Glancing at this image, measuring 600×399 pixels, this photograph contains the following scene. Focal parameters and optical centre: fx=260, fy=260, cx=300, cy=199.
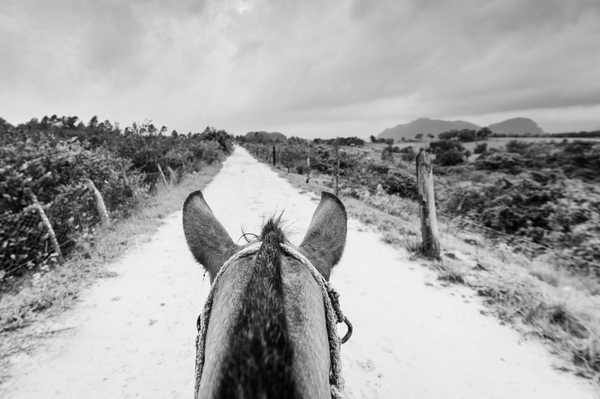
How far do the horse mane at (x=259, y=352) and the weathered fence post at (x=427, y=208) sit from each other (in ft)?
15.1

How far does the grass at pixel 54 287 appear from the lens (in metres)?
2.80

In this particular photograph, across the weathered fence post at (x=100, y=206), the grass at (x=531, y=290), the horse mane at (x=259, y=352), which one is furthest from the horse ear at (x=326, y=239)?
the weathered fence post at (x=100, y=206)

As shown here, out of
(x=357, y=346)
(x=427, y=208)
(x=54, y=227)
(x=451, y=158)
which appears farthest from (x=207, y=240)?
(x=451, y=158)

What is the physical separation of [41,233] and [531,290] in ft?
25.3

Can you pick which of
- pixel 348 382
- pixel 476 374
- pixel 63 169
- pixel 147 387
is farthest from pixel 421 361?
pixel 63 169

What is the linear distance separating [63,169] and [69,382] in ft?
17.5

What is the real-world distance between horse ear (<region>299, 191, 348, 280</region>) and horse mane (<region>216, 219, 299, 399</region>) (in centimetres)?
62

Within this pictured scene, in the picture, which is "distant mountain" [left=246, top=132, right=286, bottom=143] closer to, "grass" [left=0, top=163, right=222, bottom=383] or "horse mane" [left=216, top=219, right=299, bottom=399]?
"grass" [left=0, top=163, right=222, bottom=383]

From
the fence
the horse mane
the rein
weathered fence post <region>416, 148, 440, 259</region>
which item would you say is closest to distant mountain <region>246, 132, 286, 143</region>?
the fence

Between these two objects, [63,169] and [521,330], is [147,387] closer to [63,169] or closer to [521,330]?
[521,330]

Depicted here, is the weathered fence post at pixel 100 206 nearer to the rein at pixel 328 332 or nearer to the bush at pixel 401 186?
the rein at pixel 328 332

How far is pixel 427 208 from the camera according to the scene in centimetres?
475

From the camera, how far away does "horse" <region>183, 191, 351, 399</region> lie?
0.67 meters

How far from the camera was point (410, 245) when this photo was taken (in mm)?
5117
